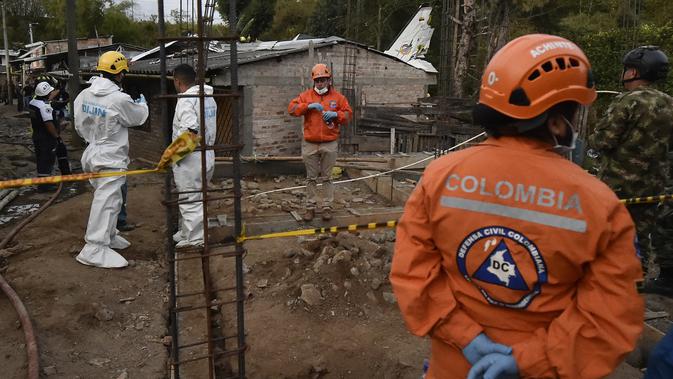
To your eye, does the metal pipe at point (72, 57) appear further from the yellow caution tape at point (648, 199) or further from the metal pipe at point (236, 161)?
the yellow caution tape at point (648, 199)

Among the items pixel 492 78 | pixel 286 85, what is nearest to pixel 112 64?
pixel 492 78

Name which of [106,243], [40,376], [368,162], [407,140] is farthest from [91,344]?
[407,140]

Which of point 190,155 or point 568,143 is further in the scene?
point 190,155

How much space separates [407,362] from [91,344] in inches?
103

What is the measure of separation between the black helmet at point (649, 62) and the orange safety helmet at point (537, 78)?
10.4 feet

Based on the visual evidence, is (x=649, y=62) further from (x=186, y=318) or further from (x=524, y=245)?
(x=186, y=318)

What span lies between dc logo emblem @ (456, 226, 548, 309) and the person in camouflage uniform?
3.49m

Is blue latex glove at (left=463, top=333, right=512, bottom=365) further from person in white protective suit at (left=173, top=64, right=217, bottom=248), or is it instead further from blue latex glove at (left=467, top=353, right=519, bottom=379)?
person in white protective suit at (left=173, top=64, right=217, bottom=248)

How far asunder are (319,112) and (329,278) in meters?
2.78

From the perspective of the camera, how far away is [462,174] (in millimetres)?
1865

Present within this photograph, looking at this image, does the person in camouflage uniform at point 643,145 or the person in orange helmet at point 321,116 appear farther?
the person in orange helmet at point 321,116

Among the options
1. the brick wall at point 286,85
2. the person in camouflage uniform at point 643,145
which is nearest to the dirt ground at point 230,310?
the person in camouflage uniform at point 643,145

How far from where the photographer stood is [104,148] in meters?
6.16

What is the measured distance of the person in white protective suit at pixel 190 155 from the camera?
600 centimetres
